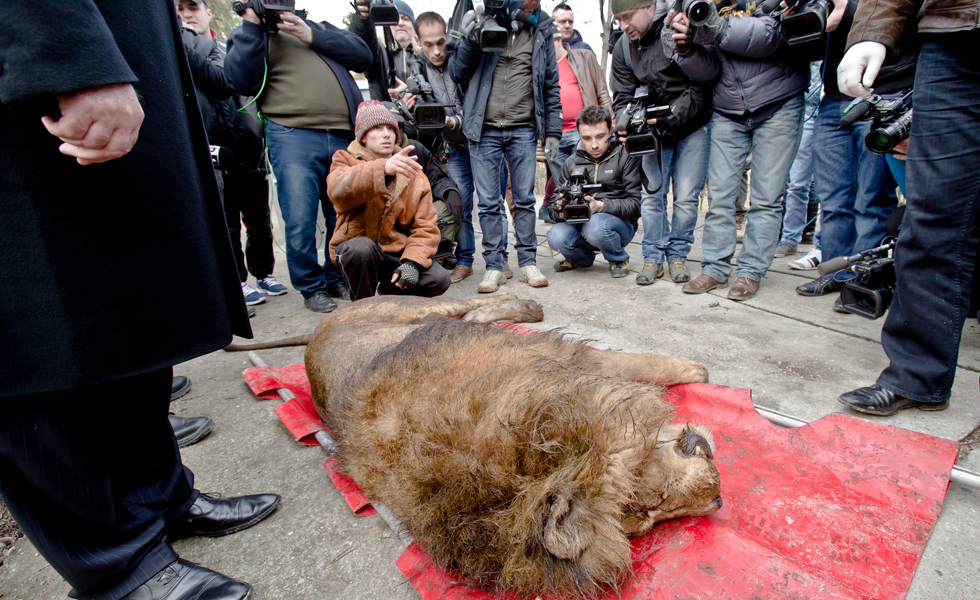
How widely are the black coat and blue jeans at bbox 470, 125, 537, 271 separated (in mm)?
3375

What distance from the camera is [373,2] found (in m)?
4.18

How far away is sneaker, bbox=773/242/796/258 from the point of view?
5.40 metres

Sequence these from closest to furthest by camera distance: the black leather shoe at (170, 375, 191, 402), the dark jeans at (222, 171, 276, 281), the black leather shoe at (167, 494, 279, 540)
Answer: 1. the black leather shoe at (167, 494, 279, 540)
2. the black leather shoe at (170, 375, 191, 402)
3. the dark jeans at (222, 171, 276, 281)

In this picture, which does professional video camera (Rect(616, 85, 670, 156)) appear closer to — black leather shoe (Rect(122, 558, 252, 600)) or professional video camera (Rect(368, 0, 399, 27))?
professional video camera (Rect(368, 0, 399, 27))

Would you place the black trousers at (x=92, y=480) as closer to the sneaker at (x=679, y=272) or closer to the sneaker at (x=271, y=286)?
the sneaker at (x=271, y=286)

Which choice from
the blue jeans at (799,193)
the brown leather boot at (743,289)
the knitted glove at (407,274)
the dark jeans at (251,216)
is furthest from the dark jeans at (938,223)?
the dark jeans at (251,216)

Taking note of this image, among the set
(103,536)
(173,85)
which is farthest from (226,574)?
(173,85)

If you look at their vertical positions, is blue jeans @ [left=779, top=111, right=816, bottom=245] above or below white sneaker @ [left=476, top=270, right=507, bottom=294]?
above

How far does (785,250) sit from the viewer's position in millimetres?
5434

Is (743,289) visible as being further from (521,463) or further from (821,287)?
(521,463)

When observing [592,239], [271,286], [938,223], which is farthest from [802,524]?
[271,286]

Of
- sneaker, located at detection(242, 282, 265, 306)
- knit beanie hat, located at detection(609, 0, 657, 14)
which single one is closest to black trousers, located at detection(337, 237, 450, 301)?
sneaker, located at detection(242, 282, 265, 306)

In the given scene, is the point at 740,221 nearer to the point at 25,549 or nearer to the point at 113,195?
the point at 113,195

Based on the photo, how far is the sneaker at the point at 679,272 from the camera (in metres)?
4.42
